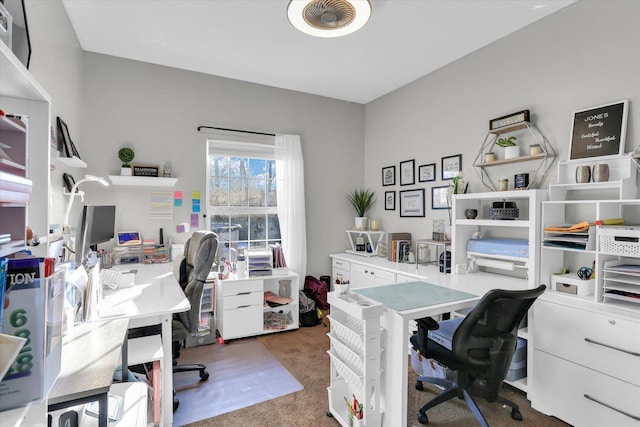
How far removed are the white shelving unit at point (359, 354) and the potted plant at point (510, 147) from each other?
1.78 meters

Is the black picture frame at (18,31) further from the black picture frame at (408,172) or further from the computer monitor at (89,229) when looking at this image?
the black picture frame at (408,172)

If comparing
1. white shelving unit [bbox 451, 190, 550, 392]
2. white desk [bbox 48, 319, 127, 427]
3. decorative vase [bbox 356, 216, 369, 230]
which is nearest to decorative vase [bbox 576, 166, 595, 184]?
white shelving unit [bbox 451, 190, 550, 392]

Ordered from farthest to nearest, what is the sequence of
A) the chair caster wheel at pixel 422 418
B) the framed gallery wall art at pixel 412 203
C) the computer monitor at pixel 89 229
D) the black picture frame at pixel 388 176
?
the black picture frame at pixel 388 176 → the framed gallery wall art at pixel 412 203 → the computer monitor at pixel 89 229 → the chair caster wheel at pixel 422 418

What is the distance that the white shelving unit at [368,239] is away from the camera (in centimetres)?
397

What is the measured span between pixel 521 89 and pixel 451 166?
868mm

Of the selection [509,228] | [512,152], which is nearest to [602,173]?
[512,152]

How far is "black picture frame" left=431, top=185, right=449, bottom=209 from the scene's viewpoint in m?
3.26

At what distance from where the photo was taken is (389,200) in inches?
158

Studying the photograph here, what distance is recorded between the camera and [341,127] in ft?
14.1

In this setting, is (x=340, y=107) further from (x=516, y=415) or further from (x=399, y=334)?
(x=516, y=415)

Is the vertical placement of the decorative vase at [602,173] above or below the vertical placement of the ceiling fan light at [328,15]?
below

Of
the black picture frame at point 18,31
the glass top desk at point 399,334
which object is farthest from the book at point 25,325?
the glass top desk at point 399,334

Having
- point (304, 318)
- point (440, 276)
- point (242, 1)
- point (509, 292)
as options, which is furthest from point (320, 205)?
point (509, 292)

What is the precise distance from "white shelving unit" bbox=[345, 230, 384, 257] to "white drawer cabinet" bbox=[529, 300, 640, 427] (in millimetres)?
2040
